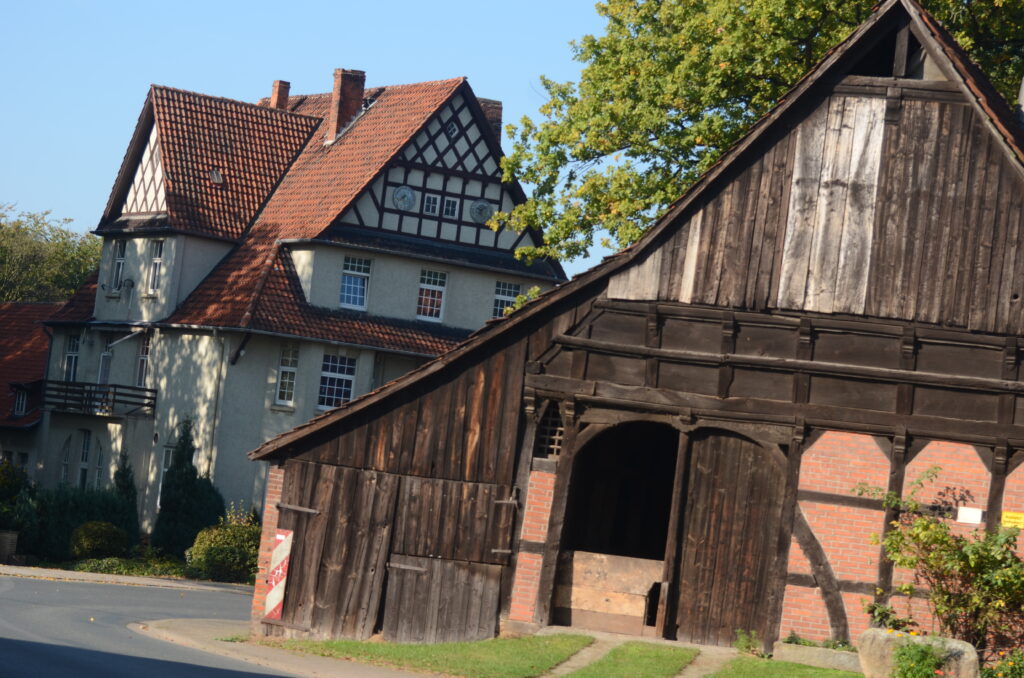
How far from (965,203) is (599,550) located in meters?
9.00

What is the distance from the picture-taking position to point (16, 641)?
1941cm

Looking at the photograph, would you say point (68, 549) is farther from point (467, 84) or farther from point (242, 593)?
point (467, 84)

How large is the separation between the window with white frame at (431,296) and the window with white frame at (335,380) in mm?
2872

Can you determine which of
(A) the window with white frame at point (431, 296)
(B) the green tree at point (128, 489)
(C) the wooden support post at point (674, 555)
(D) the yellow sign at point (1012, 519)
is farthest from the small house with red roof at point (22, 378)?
(D) the yellow sign at point (1012, 519)

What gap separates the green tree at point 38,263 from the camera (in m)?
73.1

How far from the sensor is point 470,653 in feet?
68.1

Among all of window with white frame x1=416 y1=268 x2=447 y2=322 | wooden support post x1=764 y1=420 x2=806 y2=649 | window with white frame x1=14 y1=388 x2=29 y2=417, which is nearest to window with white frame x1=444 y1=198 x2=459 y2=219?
window with white frame x1=416 y1=268 x2=447 y2=322

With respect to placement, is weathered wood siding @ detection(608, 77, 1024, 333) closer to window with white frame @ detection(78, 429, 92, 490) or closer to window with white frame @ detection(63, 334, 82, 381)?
window with white frame @ detection(78, 429, 92, 490)

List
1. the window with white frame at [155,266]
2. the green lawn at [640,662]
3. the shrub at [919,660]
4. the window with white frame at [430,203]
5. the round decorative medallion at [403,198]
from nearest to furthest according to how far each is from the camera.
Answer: the shrub at [919,660] < the green lawn at [640,662] < the round decorative medallion at [403,198] < the window with white frame at [430,203] < the window with white frame at [155,266]

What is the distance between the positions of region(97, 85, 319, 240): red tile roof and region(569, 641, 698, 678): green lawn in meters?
26.3

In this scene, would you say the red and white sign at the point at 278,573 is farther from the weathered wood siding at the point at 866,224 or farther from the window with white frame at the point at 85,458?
the window with white frame at the point at 85,458

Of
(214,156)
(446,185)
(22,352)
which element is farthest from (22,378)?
(446,185)

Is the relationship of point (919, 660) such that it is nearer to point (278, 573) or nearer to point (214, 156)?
point (278, 573)

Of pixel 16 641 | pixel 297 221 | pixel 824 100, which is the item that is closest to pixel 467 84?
pixel 297 221
